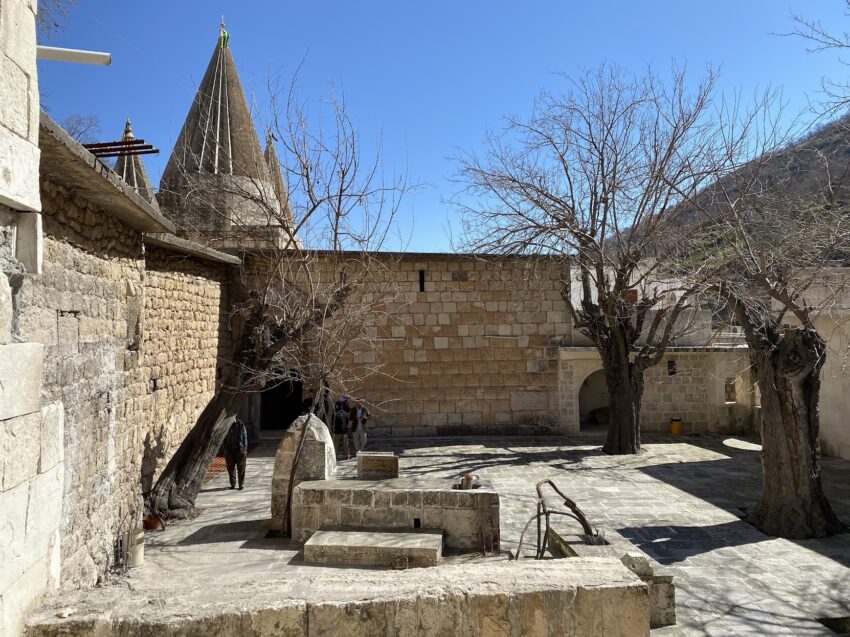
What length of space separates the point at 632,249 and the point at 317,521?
9.12 meters

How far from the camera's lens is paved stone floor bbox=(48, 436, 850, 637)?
5.46 meters

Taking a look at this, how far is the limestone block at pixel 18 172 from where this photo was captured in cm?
221

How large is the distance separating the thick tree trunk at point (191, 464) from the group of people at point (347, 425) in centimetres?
442

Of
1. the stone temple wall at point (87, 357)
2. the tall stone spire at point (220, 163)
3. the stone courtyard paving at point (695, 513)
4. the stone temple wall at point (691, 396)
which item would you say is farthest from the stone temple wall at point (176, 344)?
the stone temple wall at point (691, 396)

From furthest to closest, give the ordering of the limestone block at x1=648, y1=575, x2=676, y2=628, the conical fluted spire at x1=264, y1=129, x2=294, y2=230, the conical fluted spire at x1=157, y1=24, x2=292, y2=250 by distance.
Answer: the conical fluted spire at x1=157, y1=24, x2=292, y2=250
the conical fluted spire at x1=264, y1=129, x2=294, y2=230
the limestone block at x1=648, y1=575, x2=676, y2=628

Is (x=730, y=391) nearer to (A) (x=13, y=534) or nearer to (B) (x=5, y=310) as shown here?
(A) (x=13, y=534)

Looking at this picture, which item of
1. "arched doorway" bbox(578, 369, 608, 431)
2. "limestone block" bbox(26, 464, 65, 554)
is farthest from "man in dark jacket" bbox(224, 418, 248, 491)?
"arched doorway" bbox(578, 369, 608, 431)

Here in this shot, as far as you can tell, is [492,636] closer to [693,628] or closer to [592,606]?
[592,606]

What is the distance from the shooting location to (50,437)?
2.78 metres

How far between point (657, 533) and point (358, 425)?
7.43 meters

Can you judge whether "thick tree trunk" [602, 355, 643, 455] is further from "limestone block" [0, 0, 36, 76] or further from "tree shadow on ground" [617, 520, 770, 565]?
"limestone block" [0, 0, 36, 76]

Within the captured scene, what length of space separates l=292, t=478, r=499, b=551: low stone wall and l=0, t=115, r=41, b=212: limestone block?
209 inches

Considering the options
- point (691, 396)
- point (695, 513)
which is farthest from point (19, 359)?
point (691, 396)

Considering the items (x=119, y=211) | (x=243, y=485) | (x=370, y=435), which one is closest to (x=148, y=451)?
(x=243, y=485)
